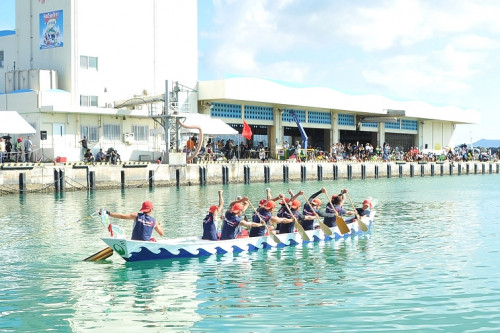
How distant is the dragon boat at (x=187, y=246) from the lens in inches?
684

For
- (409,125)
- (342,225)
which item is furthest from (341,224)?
(409,125)

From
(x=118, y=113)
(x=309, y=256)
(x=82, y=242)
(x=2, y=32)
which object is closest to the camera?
(x=309, y=256)

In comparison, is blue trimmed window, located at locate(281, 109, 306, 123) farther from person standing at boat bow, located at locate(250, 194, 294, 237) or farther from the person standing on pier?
person standing at boat bow, located at locate(250, 194, 294, 237)

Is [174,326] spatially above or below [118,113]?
below

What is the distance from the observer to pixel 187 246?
18.3 metres

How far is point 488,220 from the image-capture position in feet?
92.5

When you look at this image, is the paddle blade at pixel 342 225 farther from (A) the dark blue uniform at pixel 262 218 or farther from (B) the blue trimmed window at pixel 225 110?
(B) the blue trimmed window at pixel 225 110

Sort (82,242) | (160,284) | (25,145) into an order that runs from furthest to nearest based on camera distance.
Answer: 1. (25,145)
2. (82,242)
3. (160,284)

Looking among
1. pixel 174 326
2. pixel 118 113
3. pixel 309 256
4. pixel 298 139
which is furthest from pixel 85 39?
pixel 174 326

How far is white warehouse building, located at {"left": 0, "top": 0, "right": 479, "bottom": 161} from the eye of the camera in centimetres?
4716

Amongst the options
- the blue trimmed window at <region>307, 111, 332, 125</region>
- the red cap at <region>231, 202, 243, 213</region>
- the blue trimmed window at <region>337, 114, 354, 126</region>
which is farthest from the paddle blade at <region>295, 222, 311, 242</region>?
the blue trimmed window at <region>337, 114, 354, 126</region>

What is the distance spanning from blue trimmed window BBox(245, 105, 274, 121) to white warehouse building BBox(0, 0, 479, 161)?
0.29 ft

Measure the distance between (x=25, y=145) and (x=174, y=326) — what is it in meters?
35.5

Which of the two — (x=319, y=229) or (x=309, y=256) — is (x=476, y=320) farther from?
(x=319, y=229)
